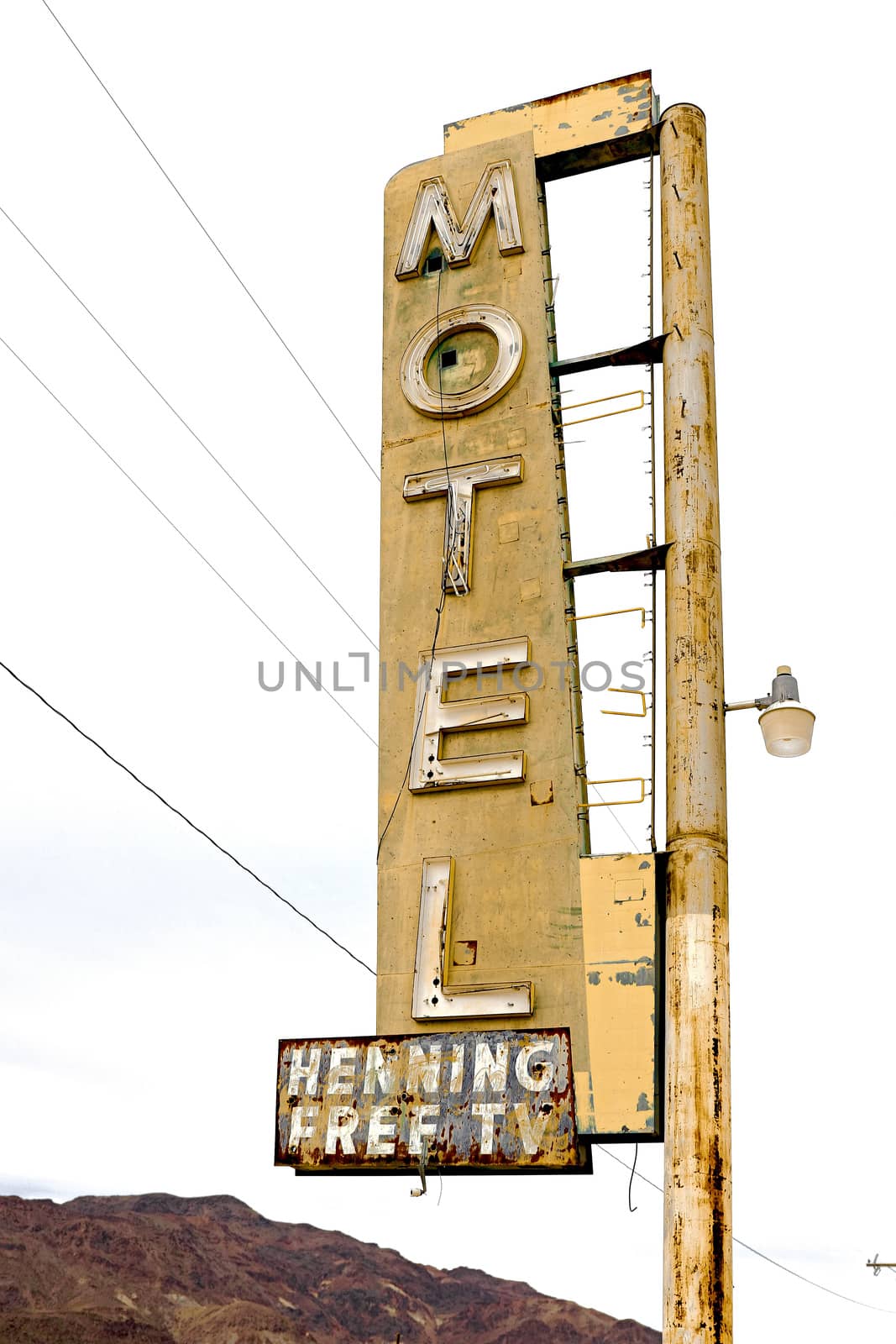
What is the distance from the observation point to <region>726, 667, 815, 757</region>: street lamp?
8977 mm

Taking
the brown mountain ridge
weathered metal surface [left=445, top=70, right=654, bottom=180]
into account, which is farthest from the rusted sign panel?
the brown mountain ridge

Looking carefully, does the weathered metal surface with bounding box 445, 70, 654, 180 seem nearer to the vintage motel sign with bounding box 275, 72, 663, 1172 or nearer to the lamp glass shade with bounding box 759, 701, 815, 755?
the vintage motel sign with bounding box 275, 72, 663, 1172

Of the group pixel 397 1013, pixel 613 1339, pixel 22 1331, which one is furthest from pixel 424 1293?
pixel 397 1013

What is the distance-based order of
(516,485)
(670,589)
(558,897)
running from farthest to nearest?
(516,485) < (558,897) < (670,589)

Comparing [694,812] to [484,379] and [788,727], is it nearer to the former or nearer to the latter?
[788,727]

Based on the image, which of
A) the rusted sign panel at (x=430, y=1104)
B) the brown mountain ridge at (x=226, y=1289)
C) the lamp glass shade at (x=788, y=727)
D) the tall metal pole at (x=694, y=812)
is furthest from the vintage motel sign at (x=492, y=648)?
the brown mountain ridge at (x=226, y=1289)

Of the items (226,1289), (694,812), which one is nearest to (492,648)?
(694,812)

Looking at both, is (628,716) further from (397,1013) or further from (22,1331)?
(22,1331)

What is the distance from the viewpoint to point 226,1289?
156 ft

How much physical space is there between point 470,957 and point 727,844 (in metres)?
2.63

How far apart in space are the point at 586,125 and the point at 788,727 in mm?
6794

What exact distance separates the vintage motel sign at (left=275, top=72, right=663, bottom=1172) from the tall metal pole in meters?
0.98

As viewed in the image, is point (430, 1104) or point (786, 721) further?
point (430, 1104)

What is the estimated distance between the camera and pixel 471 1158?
31.5 ft
